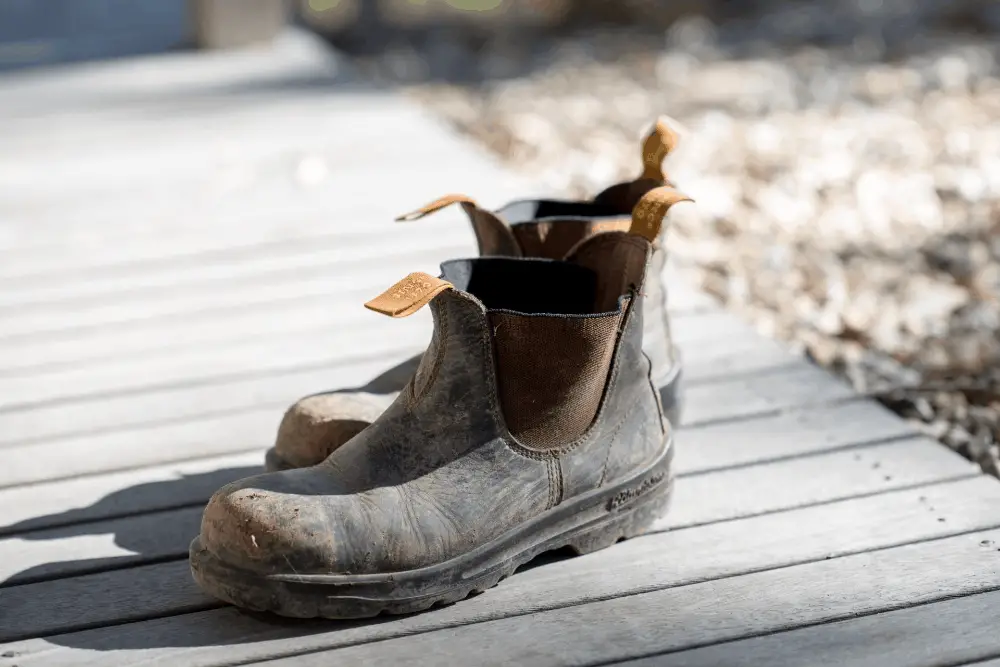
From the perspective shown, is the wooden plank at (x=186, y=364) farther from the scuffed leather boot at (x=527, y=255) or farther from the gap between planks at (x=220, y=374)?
the scuffed leather boot at (x=527, y=255)

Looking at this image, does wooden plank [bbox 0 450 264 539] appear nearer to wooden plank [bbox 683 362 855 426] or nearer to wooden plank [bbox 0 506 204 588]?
wooden plank [bbox 0 506 204 588]

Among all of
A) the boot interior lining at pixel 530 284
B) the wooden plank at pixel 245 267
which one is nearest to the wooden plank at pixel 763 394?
the boot interior lining at pixel 530 284

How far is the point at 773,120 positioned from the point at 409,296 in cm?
391

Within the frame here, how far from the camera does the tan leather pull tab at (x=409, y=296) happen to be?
1274 mm

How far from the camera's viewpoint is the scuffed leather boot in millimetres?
1588

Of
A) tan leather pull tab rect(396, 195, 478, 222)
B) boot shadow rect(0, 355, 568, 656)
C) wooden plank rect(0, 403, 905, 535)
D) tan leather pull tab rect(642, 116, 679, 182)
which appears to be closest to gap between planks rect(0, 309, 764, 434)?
wooden plank rect(0, 403, 905, 535)

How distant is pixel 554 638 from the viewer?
1339 millimetres

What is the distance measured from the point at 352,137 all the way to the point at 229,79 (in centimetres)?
114

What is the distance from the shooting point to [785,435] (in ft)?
6.09

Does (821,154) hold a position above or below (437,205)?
below

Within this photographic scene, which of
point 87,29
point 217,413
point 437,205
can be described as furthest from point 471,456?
point 87,29

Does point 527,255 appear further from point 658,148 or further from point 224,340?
point 224,340

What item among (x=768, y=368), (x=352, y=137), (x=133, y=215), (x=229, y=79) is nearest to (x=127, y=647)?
(x=768, y=368)

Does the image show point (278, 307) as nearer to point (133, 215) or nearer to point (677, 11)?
point (133, 215)
